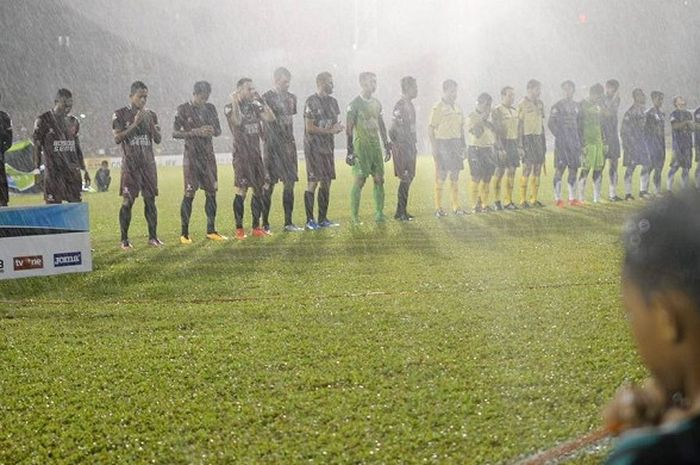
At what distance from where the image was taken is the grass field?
3.82 m

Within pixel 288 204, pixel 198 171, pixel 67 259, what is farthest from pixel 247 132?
pixel 67 259

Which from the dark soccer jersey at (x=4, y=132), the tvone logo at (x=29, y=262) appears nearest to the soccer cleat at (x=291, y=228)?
the dark soccer jersey at (x=4, y=132)

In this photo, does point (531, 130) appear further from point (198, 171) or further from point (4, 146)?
point (4, 146)

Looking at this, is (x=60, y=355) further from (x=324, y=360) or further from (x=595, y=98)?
(x=595, y=98)

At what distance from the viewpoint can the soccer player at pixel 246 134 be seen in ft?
37.4

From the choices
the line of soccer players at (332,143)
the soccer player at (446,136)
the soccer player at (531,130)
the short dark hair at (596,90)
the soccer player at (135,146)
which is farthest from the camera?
the short dark hair at (596,90)

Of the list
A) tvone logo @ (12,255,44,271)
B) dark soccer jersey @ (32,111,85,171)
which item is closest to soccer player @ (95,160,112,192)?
dark soccer jersey @ (32,111,85,171)

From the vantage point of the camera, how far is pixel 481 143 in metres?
14.4

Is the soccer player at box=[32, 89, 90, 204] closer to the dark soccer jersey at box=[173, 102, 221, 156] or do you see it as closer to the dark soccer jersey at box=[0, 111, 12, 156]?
the dark soccer jersey at box=[0, 111, 12, 156]

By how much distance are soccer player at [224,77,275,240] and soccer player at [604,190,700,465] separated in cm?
1033

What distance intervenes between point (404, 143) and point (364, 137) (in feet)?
3.41

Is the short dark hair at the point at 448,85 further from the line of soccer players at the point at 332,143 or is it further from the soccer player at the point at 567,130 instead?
the soccer player at the point at 567,130

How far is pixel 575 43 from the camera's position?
51.1 meters

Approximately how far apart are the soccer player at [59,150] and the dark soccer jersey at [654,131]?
31.5 ft
